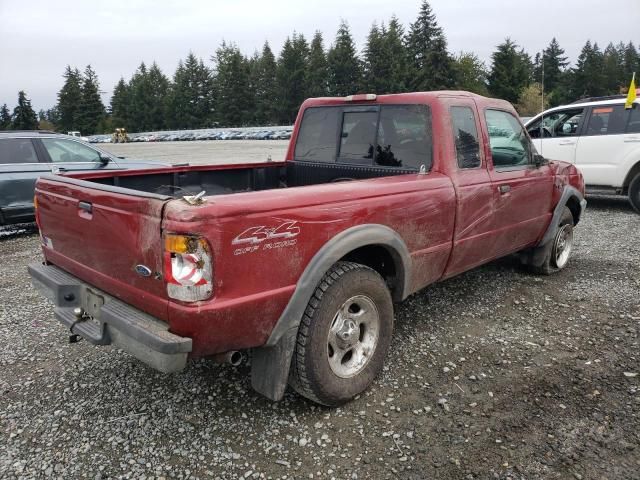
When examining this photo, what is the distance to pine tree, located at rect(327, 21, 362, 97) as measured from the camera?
267ft

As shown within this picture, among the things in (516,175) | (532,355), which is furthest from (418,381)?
(516,175)

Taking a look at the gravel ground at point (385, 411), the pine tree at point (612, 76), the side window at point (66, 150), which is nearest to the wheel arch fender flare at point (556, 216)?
the gravel ground at point (385, 411)

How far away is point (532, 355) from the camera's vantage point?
12.1ft

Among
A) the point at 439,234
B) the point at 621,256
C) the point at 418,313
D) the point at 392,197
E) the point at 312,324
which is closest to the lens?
the point at 312,324

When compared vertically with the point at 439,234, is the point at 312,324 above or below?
below

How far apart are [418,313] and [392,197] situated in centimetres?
166

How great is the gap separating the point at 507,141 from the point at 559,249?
5.69 ft

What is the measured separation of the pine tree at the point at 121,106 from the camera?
96000 millimetres

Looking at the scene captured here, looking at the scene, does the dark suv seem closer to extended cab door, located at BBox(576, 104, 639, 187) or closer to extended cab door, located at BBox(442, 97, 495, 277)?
extended cab door, located at BBox(442, 97, 495, 277)

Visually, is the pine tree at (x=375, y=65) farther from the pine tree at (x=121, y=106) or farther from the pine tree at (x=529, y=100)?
the pine tree at (x=121, y=106)

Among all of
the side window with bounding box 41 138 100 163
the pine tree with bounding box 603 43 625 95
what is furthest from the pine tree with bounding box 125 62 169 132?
the side window with bounding box 41 138 100 163

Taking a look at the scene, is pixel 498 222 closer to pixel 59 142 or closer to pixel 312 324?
pixel 312 324

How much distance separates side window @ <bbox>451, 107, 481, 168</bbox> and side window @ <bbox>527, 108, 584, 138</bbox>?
18.9ft

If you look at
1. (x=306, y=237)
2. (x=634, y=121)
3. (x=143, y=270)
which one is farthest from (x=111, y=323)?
(x=634, y=121)
